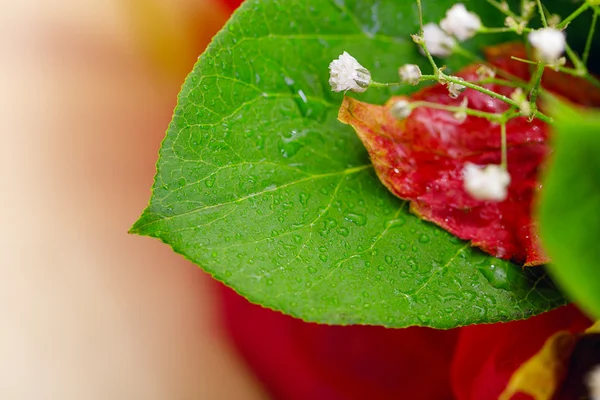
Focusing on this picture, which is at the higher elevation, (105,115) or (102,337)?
(105,115)

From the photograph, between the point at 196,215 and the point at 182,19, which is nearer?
the point at 196,215

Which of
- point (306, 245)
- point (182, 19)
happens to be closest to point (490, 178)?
point (306, 245)

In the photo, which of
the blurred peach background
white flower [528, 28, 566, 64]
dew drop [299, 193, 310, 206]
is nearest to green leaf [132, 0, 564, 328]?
dew drop [299, 193, 310, 206]

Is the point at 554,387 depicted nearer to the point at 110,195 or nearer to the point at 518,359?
the point at 518,359

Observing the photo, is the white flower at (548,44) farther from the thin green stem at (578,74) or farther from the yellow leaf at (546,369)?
the yellow leaf at (546,369)

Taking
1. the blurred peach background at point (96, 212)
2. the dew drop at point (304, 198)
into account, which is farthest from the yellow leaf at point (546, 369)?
the blurred peach background at point (96, 212)

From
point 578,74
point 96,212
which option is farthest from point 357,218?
point 96,212

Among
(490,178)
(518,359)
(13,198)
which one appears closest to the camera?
(490,178)
